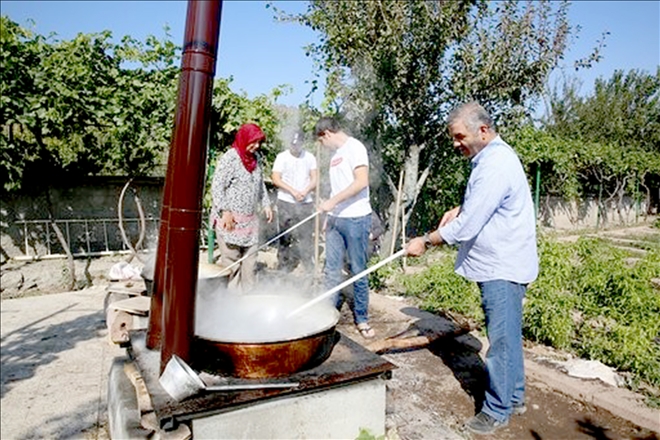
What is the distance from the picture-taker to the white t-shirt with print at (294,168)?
6824 millimetres

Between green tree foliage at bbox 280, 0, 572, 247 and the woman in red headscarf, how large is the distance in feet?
12.7

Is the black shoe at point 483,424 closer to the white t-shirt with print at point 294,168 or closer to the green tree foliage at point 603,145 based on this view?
the white t-shirt with print at point 294,168

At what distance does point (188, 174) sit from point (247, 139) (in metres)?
2.84

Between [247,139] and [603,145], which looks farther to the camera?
[603,145]

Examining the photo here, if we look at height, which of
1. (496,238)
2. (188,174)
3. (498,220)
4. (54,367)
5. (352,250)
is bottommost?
(54,367)

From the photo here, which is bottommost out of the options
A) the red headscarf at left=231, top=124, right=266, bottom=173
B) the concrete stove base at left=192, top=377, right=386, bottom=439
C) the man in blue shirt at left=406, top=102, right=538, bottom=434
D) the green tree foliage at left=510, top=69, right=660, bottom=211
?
the concrete stove base at left=192, top=377, right=386, bottom=439

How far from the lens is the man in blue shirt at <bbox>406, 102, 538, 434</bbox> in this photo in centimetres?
281

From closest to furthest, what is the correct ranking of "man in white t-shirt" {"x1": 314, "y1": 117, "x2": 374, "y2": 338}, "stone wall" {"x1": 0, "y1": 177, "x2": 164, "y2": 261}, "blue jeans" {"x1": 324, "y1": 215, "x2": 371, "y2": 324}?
"man in white t-shirt" {"x1": 314, "y1": 117, "x2": 374, "y2": 338} < "blue jeans" {"x1": 324, "y1": 215, "x2": 371, "y2": 324} < "stone wall" {"x1": 0, "y1": 177, "x2": 164, "y2": 261}

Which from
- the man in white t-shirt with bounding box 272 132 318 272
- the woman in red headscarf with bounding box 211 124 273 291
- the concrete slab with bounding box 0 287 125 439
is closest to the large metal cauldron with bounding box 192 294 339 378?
the concrete slab with bounding box 0 287 125 439

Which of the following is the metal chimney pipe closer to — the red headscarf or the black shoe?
the black shoe

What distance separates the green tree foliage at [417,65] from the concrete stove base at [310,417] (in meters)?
6.80

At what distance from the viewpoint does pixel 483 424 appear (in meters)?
2.97

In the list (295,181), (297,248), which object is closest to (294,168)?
(295,181)

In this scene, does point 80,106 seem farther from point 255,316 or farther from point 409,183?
point 409,183
